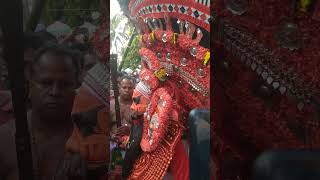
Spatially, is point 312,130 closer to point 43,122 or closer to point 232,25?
point 232,25

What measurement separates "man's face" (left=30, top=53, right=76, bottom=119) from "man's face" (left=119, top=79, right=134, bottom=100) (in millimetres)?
954

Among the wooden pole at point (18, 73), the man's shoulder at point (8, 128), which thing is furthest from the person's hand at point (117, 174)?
the man's shoulder at point (8, 128)

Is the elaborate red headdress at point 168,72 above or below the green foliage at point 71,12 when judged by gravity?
below

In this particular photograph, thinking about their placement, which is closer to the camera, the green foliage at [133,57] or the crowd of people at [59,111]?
the crowd of people at [59,111]

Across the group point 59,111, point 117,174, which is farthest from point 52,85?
point 117,174

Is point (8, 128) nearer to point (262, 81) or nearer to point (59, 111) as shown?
point (59, 111)

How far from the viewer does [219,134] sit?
149 cm

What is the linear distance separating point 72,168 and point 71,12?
740mm

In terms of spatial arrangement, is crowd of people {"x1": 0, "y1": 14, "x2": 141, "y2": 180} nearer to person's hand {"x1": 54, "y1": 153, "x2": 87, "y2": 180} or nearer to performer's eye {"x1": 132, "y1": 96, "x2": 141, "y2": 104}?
person's hand {"x1": 54, "y1": 153, "x2": 87, "y2": 180}

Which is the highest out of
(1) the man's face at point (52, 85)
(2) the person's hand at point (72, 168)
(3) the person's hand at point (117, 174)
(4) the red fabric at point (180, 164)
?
(1) the man's face at point (52, 85)

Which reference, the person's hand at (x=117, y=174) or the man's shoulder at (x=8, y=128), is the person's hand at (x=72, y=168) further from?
the person's hand at (x=117, y=174)

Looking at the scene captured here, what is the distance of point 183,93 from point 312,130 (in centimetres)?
116

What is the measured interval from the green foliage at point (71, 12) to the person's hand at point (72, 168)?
2.08 feet

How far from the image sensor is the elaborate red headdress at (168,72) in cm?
244
